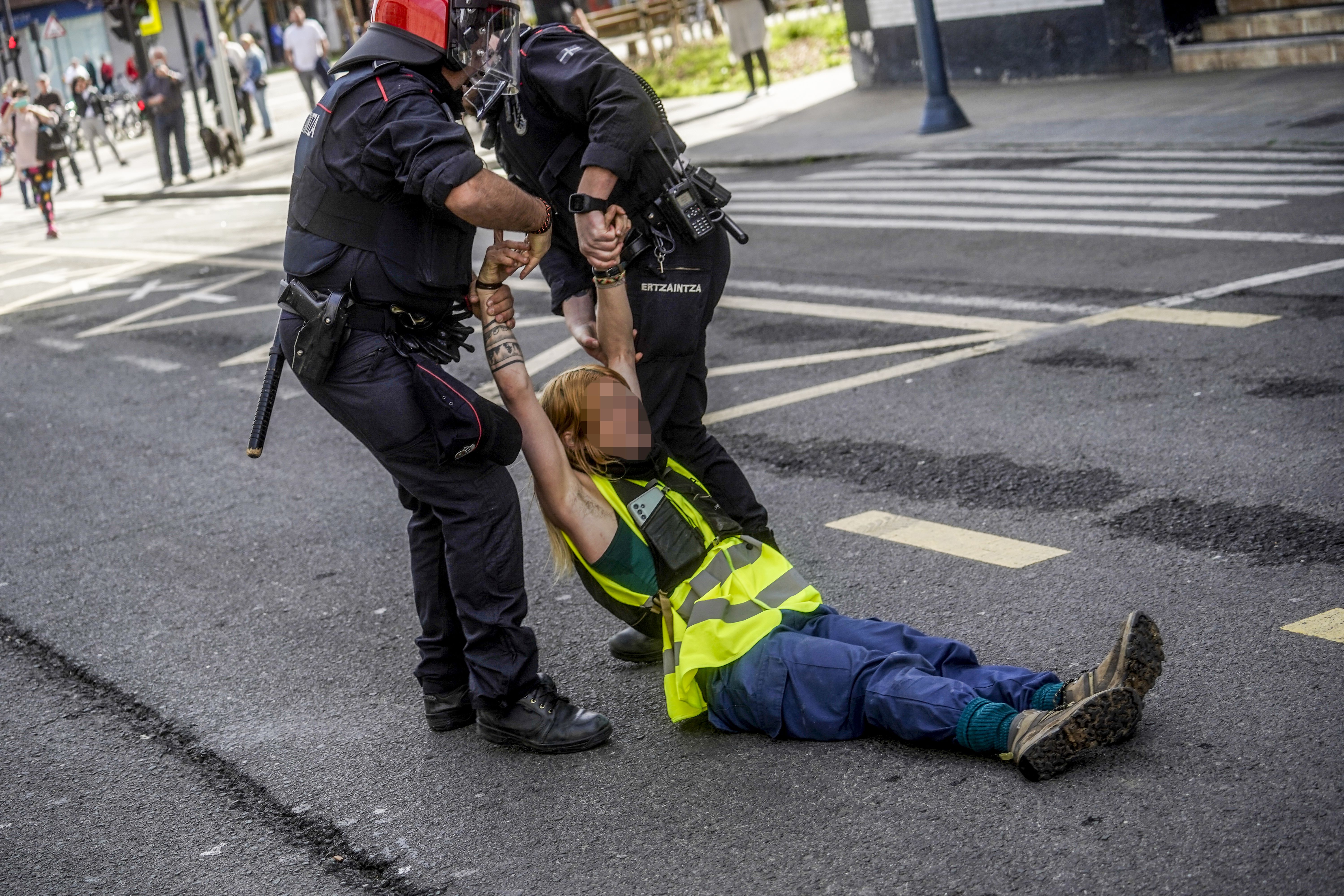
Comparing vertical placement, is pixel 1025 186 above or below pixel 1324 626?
above

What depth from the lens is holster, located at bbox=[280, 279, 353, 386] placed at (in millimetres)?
3453

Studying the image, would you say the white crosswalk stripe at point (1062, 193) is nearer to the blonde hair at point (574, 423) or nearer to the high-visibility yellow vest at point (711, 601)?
the high-visibility yellow vest at point (711, 601)

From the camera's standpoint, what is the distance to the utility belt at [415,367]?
347cm

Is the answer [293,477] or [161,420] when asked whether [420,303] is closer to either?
[293,477]

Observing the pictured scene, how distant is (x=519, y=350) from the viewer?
3613mm

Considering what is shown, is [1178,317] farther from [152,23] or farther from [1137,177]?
[152,23]

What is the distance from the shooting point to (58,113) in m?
25.2

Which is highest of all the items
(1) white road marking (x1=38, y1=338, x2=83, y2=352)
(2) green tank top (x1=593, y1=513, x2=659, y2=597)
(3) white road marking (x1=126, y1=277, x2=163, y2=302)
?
(3) white road marking (x1=126, y1=277, x2=163, y2=302)

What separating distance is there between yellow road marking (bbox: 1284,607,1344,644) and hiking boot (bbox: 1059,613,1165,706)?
2.05 ft

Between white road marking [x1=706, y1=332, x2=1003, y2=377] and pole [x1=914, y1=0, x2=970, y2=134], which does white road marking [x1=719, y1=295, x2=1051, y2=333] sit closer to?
white road marking [x1=706, y1=332, x2=1003, y2=377]

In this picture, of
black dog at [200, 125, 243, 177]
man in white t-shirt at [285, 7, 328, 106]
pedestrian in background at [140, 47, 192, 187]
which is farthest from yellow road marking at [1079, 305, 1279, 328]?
man in white t-shirt at [285, 7, 328, 106]

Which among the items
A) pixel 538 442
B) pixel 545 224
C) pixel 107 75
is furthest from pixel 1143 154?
pixel 107 75

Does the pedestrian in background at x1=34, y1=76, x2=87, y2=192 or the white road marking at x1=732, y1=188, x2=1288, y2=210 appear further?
the pedestrian in background at x1=34, y1=76, x2=87, y2=192

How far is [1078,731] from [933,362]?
13.3 ft
